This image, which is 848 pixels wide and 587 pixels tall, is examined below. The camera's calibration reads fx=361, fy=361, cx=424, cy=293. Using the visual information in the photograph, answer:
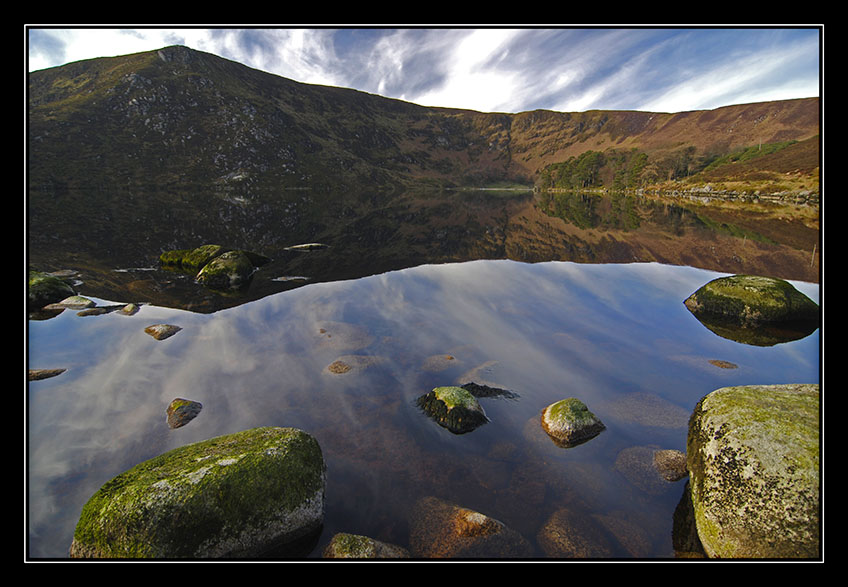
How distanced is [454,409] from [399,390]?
2586 mm

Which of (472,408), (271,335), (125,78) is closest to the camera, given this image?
(472,408)

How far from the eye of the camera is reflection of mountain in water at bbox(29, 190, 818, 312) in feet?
87.4

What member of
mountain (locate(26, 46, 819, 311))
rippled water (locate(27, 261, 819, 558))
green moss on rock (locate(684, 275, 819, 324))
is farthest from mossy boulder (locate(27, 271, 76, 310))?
green moss on rock (locate(684, 275, 819, 324))

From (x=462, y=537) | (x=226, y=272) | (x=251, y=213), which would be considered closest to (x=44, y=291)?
(x=226, y=272)

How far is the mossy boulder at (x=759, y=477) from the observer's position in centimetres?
616

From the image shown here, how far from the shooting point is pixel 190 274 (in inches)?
1075

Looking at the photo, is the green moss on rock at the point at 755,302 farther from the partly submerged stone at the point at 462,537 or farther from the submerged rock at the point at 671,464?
the partly submerged stone at the point at 462,537

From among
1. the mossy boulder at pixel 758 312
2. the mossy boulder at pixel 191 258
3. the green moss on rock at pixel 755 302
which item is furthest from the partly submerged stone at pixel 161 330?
the green moss on rock at pixel 755 302

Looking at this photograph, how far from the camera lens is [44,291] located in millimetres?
20453

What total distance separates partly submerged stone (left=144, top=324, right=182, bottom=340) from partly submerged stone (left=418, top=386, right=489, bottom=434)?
1265 centimetres
